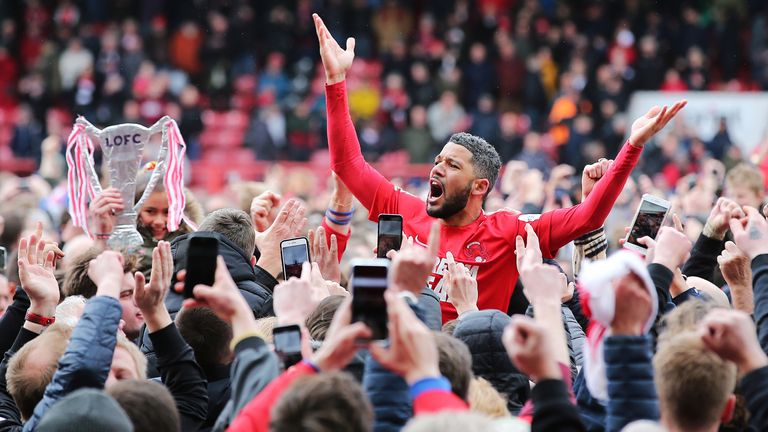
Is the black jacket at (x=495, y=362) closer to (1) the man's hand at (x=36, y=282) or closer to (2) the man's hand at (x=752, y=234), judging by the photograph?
(2) the man's hand at (x=752, y=234)

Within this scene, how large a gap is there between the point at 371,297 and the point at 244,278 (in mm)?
2118

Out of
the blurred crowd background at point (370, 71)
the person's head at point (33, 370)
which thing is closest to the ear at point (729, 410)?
the person's head at point (33, 370)

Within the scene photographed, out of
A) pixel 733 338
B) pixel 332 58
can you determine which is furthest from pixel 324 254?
pixel 733 338

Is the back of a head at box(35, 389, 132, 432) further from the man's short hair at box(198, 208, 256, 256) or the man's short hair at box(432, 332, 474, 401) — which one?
the man's short hair at box(198, 208, 256, 256)

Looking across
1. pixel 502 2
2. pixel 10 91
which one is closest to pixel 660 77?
pixel 502 2

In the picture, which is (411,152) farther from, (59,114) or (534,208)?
(534,208)

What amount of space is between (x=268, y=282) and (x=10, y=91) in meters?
16.9

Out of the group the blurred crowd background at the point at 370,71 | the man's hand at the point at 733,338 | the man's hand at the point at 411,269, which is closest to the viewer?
the man's hand at the point at 733,338

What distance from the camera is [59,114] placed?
1961 cm

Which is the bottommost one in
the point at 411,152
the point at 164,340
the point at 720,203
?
the point at 411,152

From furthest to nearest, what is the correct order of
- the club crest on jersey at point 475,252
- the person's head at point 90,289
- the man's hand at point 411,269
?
the club crest on jersey at point 475,252, the person's head at point 90,289, the man's hand at point 411,269

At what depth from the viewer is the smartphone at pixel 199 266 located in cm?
350

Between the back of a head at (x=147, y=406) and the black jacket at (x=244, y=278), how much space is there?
1597 millimetres

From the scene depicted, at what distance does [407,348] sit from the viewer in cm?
308
